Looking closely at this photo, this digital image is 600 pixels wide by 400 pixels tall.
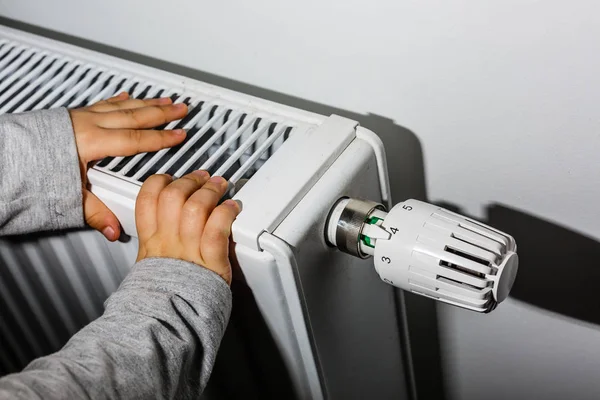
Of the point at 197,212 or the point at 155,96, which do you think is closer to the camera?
the point at 197,212

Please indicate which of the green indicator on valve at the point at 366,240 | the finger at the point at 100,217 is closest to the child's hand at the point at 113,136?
the finger at the point at 100,217

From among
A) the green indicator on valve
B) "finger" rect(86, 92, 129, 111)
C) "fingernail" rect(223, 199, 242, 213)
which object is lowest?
the green indicator on valve

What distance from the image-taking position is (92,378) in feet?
1.12

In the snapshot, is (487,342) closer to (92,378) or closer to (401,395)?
(401,395)

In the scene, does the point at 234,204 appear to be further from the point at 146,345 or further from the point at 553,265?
the point at 553,265

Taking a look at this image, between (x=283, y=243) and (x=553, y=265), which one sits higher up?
(x=283, y=243)

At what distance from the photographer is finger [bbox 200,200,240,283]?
370 mm

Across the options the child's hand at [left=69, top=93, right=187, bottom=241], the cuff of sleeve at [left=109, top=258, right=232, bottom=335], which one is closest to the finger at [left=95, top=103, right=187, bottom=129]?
the child's hand at [left=69, top=93, right=187, bottom=241]

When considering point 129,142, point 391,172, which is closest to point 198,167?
point 129,142

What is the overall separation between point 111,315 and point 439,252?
0.18 m

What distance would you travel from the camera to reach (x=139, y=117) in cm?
44

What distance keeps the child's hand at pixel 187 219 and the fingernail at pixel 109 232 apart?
40 mm

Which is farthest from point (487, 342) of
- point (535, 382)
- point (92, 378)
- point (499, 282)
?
point (92, 378)

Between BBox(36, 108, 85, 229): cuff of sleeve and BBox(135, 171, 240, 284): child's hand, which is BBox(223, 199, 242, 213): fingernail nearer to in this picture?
BBox(135, 171, 240, 284): child's hand
